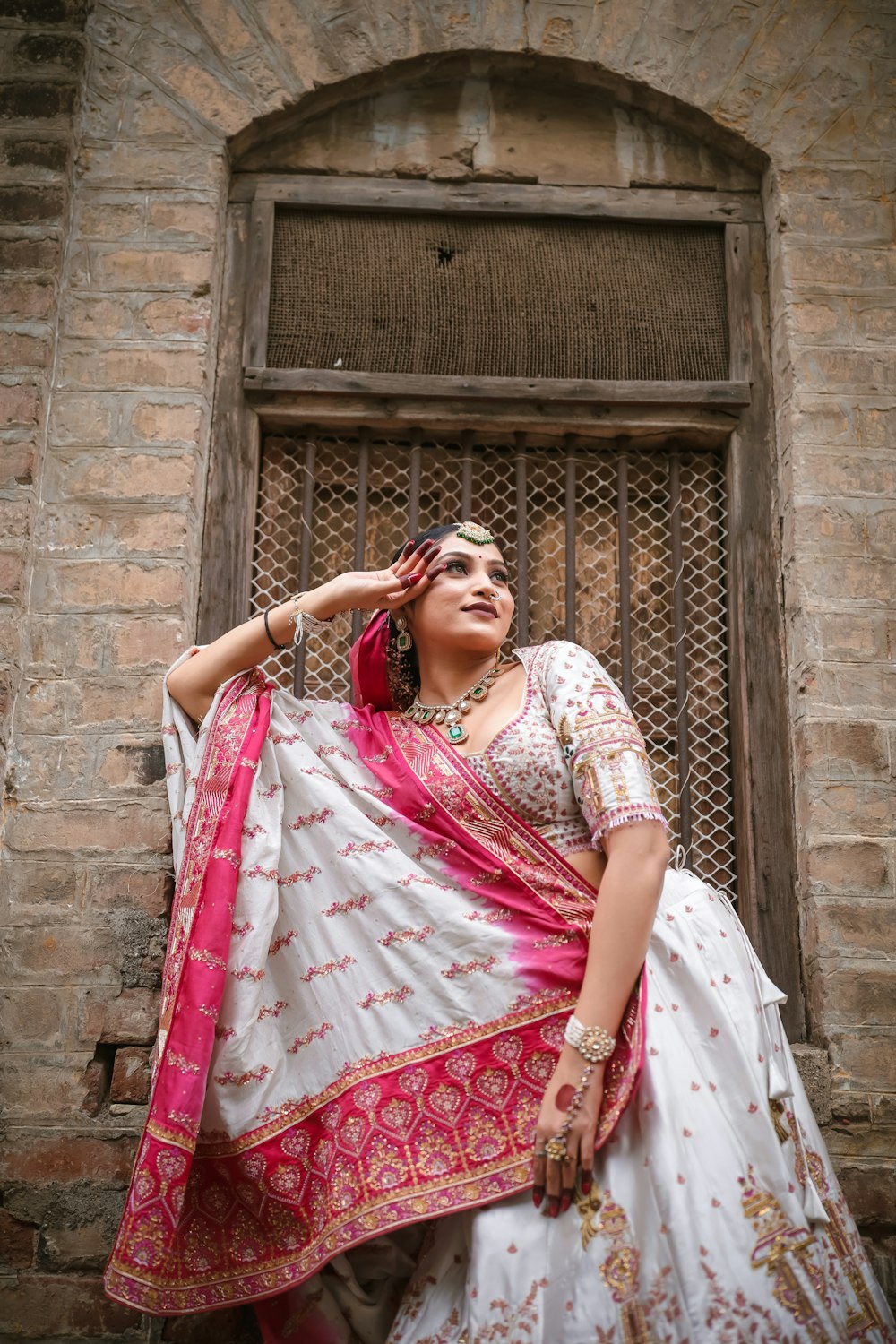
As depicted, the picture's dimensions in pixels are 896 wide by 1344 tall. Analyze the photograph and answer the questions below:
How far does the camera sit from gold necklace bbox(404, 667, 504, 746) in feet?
9.32

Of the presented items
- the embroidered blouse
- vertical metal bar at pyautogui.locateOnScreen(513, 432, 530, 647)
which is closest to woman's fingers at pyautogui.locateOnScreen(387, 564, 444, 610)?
the embroidered blouse

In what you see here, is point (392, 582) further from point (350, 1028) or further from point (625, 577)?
point (625, 577)

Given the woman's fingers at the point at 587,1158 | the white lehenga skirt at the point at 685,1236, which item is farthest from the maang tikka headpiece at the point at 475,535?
the woman's fingers at the point at 587,1158

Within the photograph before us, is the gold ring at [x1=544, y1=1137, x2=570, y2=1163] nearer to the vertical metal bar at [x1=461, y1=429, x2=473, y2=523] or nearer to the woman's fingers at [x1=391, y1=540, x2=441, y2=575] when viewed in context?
the woman's fingers at [x1=391, y1=540, x2=441, y2=575]

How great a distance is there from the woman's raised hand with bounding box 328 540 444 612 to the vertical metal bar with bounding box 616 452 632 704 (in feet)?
3.21

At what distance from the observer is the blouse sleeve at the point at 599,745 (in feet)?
8.08

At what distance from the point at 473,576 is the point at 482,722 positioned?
381mm

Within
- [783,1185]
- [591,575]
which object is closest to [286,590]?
[591,575]

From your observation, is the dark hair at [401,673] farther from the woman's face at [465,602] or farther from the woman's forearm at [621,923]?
the woman's forearm at [621,923]

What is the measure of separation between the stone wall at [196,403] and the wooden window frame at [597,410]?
88 mm

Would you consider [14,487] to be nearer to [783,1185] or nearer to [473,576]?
[473,576]

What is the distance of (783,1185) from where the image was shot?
7.42ft

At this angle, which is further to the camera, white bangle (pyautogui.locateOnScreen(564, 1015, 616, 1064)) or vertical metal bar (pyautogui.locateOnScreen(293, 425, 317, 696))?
vertical metal bar (pyautogui.locateOnScreen(293, 425, 317, 696))

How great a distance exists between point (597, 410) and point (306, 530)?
3.39 ft
